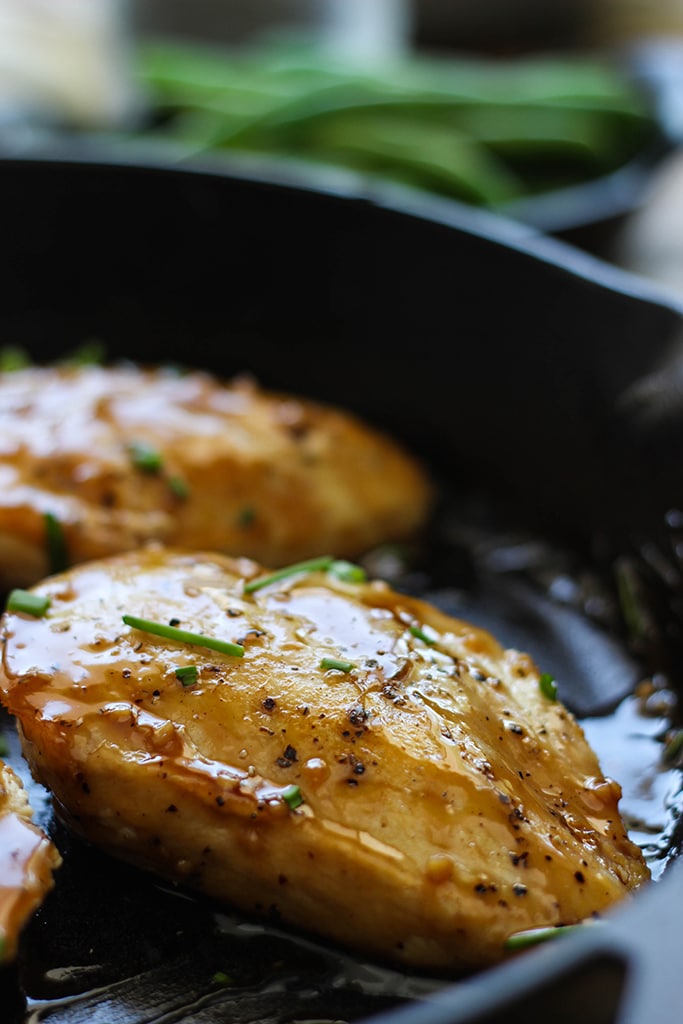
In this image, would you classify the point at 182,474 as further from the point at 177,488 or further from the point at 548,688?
the point at 548,688

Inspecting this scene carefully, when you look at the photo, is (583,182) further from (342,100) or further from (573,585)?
(573,585)

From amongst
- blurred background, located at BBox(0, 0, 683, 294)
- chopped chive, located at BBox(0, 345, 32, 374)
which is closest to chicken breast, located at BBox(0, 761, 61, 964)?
chopped chive, located at BBox(0, 345, 32, 374)

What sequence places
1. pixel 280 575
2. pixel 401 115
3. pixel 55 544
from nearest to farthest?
1. pixel 280 575
2. pixel 55 544
3. pixel 401 115

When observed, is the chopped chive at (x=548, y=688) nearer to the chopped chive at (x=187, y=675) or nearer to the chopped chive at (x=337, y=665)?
the chopped chive at (x=337, y=665)

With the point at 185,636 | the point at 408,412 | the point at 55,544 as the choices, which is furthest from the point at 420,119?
the point at 185,636

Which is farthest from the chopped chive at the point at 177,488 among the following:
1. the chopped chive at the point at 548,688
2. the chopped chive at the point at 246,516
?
the chopped chive at the point at 548,688
